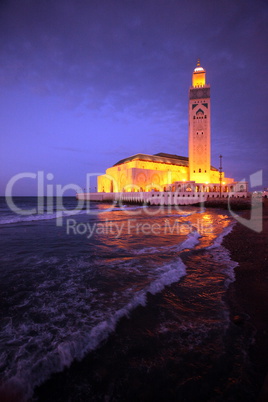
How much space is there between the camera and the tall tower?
5328 centimetres

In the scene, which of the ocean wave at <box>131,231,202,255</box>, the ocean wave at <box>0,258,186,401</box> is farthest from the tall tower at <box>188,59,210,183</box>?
the ocean wave at <box>0,258,186,401</box>

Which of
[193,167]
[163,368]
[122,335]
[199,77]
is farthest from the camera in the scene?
[199,77]

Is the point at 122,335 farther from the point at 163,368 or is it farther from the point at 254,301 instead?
the point at 254,301

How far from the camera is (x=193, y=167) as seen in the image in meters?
55.5

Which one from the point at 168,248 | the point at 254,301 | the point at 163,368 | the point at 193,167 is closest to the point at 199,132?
the point at 193,167

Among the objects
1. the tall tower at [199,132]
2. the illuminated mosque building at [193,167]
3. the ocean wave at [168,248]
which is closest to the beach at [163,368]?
the ocean wave at [168,248]

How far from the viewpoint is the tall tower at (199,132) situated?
5328 centimetres

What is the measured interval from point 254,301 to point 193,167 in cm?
5481

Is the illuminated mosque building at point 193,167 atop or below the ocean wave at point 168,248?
atop

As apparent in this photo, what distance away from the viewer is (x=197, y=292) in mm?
4340

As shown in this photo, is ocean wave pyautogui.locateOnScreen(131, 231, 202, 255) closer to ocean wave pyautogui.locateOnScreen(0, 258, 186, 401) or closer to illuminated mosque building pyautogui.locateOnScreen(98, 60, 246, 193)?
ocean wave pyautogui.locateOnScreen(0, 258, 186, 401)

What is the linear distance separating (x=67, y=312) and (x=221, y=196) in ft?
148

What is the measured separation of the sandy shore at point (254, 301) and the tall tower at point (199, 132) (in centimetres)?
5061

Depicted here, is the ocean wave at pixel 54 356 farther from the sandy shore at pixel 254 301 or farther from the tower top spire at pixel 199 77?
the tower top spire at pixel 199 77
